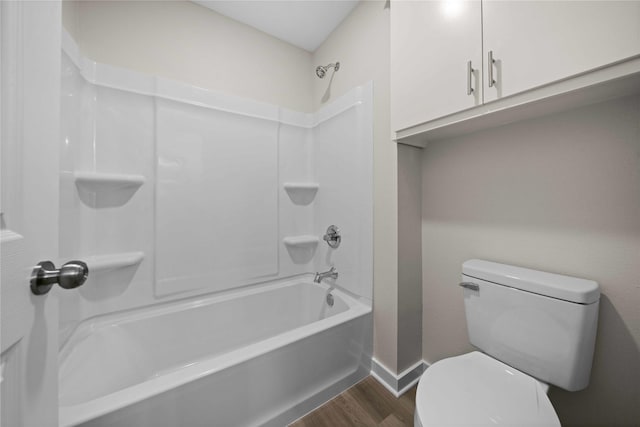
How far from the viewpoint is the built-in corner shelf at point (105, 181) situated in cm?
122

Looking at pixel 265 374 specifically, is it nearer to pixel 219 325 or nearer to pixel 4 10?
pixel 219 325

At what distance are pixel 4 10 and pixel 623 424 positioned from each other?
6.61 feet

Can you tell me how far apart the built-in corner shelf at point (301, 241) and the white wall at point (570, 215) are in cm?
101

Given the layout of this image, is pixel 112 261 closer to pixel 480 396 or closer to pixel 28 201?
pixel 28 201

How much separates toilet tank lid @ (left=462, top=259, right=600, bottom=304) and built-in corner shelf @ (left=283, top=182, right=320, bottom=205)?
1.25 metres

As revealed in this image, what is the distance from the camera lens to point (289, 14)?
167 cm

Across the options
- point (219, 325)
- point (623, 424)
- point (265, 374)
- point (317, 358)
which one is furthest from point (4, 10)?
point (623, 424)

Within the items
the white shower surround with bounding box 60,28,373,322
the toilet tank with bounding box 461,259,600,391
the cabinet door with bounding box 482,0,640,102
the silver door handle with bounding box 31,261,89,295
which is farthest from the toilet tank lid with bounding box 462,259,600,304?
the silver door handle with bounding box 31,261,89,295

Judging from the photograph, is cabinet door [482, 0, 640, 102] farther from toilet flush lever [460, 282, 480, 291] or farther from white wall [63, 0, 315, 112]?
white wall [63, 0, 315, 112]

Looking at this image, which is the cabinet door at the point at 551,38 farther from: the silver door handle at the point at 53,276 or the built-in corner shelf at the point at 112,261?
the built-in corner shelf at the point at 112,261

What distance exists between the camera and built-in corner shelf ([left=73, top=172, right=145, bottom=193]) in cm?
122

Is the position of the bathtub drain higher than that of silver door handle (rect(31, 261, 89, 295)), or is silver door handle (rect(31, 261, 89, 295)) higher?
silver door handle (rect(31, 261, 89, 295))

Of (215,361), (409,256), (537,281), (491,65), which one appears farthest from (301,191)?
(537,281)

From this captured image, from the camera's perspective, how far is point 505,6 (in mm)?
847
